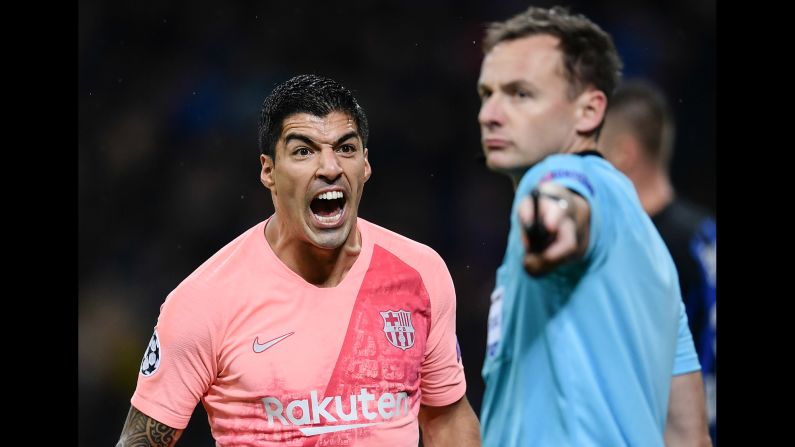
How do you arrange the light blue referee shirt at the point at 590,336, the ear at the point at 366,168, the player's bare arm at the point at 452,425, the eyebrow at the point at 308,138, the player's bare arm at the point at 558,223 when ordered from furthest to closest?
the player's bare arm at the point at 452,425
the ear at the point at 366,168
the eyebrow at the point at 308,138
the light blue referee shirt at the point at 590,336
the player's bare arm at the point at 558,223

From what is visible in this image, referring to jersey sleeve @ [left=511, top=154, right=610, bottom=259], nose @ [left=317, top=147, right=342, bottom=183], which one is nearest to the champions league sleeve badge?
nose @ [left=317, top=147, right=342, bottom=183]

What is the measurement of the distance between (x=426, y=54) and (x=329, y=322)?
77 cm

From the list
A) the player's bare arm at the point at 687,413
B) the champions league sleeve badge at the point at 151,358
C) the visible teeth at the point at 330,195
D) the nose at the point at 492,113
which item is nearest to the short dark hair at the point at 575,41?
the nose at the point at 492,113

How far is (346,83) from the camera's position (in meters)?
2.90

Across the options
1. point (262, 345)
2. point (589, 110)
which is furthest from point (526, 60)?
point (262, 345)

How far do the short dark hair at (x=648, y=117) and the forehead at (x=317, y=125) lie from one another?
0.71 m

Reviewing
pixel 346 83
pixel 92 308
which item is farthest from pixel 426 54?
pixel 92 308

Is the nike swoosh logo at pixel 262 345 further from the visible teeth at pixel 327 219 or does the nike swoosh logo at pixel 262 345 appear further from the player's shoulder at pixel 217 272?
the visible teeth at pixel 327 219

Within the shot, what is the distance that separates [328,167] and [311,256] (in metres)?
0.27

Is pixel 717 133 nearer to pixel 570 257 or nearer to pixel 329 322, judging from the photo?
pixel 570 257

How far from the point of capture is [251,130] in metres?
2.93

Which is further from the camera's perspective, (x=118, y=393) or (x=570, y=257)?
(x=118, y=393)

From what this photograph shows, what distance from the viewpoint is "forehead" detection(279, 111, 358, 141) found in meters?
2.71

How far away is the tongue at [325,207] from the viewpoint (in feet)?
8.96
